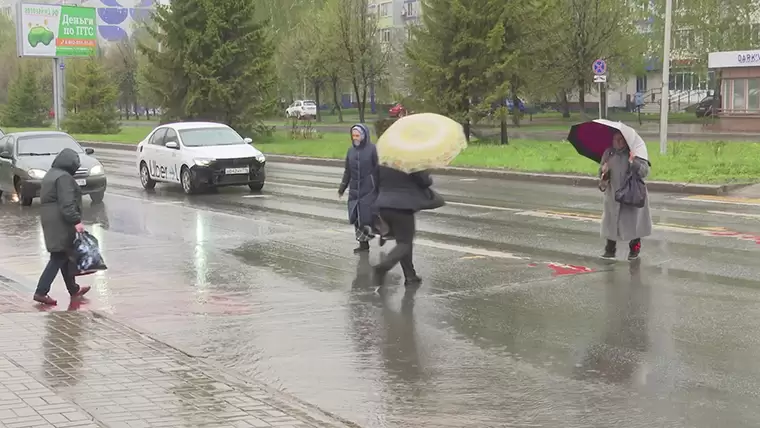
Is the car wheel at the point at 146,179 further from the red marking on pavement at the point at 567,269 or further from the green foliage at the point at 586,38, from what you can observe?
the green foliage at the point at 586,38

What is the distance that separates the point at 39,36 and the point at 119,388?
178 feet

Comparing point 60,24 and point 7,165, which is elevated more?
point 60,24

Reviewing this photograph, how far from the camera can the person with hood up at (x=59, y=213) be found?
895cm

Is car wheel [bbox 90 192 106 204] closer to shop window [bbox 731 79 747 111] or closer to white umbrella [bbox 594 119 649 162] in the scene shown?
white umbrella [bbox 594 119 649 162]

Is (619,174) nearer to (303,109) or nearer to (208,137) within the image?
(208,137)

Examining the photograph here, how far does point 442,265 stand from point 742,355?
4489mm

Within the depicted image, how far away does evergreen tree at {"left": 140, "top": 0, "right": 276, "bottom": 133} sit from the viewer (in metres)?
41.2

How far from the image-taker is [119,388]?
6.04 metres

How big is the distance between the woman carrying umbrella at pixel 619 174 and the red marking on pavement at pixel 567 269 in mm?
747

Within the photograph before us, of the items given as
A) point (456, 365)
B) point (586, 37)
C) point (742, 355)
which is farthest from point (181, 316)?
point (586, 37)

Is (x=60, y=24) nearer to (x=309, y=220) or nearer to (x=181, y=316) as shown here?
(x=309, y=220)

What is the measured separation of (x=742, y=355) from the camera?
22.4ft

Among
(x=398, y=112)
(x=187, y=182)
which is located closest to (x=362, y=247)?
(x=187, y=182)

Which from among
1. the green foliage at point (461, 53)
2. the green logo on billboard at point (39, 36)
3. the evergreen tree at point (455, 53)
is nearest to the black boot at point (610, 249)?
the green foliage at point (461, 53)
